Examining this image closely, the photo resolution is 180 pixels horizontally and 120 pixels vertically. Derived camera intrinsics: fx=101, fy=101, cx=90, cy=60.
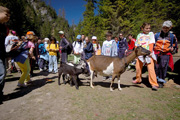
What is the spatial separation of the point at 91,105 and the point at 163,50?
410 centimetres

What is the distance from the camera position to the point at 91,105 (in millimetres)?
3406

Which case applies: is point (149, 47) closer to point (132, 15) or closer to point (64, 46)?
point (64, 46)

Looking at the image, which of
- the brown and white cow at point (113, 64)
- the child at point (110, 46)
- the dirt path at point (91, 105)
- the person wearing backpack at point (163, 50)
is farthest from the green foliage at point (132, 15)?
the dirt path at point (91, 105)

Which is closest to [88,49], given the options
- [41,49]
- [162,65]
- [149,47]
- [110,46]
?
[110,46]

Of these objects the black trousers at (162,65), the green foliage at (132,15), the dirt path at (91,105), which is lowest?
the dirt path at (91,105)

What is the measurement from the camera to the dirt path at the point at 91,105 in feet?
9.31

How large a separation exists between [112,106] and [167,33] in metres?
4.16

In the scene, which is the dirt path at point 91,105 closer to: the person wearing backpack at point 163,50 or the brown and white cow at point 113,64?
the brown and white cow at point 113,64

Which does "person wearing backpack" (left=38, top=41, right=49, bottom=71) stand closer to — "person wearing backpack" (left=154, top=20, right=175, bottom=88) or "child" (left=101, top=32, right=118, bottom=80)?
"child" (left=101, top=32, right=118, bottom=80)

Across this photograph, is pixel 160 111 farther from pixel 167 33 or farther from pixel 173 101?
pixel 167 33

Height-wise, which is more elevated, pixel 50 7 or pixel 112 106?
pixel 50 7

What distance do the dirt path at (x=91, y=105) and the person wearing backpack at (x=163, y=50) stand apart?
106 centimetres

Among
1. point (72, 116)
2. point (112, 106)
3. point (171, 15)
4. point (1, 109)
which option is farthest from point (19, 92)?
point (171, 15)

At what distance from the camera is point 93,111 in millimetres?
3074
